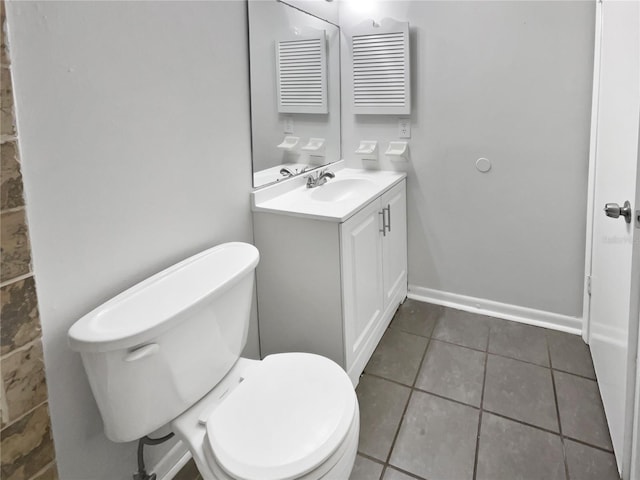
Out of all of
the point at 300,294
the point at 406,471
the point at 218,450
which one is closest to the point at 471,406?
the point at 406,471

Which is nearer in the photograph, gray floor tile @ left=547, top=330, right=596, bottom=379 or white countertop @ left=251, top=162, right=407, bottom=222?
white countertop @ left=251, top=162, right=407, bottom=222

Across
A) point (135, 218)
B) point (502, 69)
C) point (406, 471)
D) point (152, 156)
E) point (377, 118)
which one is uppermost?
point (502, 69)

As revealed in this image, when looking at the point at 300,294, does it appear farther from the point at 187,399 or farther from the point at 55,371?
the point at 55,371

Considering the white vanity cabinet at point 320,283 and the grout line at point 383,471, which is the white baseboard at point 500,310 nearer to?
the white vanity cabinet at point 320,283

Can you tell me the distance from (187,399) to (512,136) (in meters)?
2.04

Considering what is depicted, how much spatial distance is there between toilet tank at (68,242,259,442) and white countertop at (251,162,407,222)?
415 millimetres

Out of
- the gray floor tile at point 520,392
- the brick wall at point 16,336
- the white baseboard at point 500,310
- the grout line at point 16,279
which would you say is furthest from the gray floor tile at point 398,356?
the grout line at point 16,279

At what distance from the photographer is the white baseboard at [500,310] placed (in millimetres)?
2416

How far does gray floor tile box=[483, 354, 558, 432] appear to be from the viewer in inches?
70.1

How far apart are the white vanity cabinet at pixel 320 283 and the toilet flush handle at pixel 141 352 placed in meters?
0.82

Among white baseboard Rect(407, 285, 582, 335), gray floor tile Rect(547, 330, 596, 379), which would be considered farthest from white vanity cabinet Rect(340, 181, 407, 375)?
gray floor tile Rect(547, 330, 596, 379)

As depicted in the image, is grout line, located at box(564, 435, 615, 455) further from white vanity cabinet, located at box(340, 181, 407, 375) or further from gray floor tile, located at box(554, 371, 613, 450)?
white vanity cabinet, located at box(340, 181, 407, 375)

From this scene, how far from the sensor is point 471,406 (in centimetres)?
185

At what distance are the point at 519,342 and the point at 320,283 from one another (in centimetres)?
121
